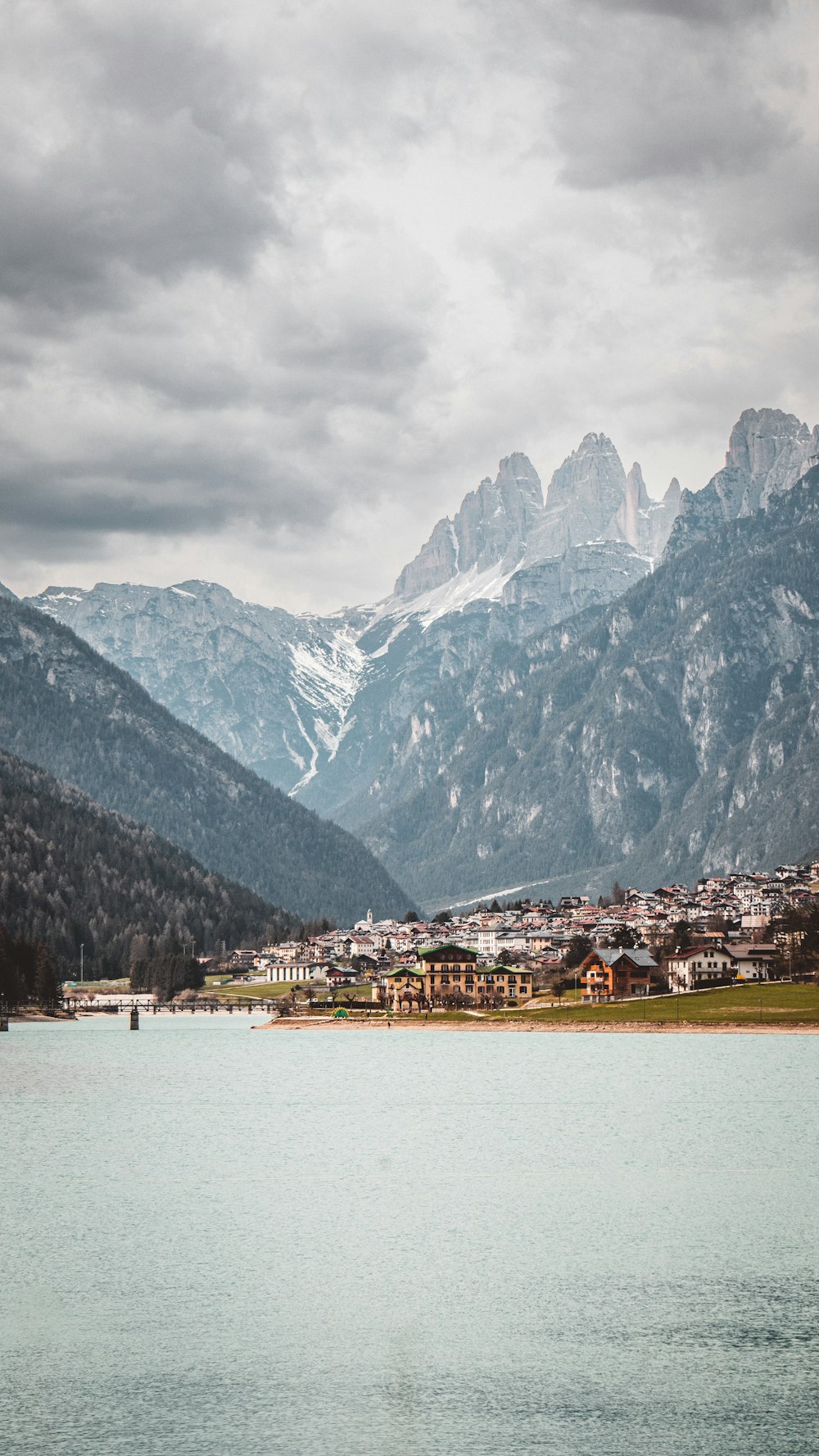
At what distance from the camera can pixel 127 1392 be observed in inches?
1387

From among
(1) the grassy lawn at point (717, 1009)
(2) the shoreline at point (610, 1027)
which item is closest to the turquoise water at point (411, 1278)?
(2) the shoreline at point (610, 1027)

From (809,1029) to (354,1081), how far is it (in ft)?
184

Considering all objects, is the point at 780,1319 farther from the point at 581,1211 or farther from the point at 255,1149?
the point at 255,1149

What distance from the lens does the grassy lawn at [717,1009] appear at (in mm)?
160750

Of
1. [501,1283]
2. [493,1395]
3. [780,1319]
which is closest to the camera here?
[493,1395]

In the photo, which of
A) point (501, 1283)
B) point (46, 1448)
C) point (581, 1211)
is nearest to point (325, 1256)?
point (501, 1283)

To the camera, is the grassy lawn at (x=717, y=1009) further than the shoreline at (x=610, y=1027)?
Yes

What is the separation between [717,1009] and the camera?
172 metres

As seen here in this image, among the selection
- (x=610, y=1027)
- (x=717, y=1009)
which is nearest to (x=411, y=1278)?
(x=610, y=1027)

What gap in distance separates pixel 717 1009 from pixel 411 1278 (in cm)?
12980

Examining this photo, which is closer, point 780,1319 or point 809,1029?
point 780,1319

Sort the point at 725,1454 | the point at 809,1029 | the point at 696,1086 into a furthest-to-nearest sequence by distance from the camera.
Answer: the point at 809,1029, the point at 696,1086, the point at 725,1454

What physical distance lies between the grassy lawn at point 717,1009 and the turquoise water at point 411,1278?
213 feet

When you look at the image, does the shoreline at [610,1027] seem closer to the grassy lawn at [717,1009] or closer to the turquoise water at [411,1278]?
the grassy lawn at [717,1009]
